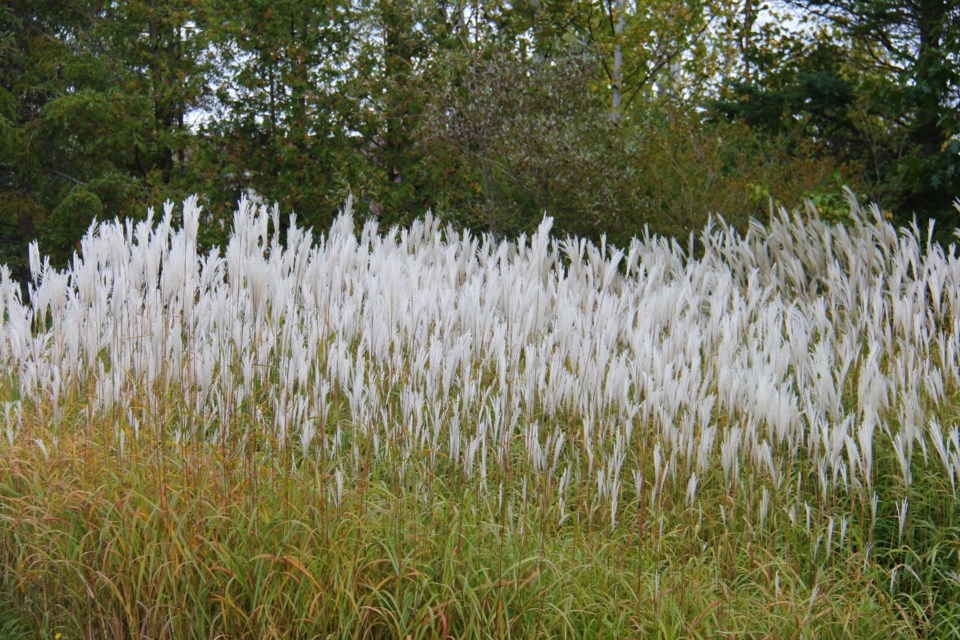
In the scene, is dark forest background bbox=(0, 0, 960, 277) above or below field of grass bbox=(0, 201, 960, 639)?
above

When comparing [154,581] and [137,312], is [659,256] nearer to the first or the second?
[137,312]

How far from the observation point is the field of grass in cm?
314

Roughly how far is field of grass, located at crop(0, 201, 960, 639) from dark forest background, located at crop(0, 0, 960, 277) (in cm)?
473

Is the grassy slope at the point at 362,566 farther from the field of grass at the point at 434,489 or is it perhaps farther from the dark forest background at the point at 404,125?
the dark forest background at the point at 404,125

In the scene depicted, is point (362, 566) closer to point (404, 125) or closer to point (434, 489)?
point (434, 489)

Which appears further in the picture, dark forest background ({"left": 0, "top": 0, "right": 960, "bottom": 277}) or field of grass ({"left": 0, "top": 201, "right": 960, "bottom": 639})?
dark forest background ({"left": 0, "top": 0, "right": 960, "bottom": 277})

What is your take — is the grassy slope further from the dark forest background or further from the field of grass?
the dark forest background

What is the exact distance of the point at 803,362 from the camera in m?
4.09

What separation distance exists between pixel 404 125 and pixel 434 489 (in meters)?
7.20

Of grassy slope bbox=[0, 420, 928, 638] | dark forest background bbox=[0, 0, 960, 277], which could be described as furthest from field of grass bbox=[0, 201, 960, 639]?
dark forest background bbox=[0, 0, 960, 277]

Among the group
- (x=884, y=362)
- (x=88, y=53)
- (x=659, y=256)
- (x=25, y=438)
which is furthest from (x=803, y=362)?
(x=88, y=53)

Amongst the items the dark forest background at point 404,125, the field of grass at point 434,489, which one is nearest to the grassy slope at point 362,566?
the field of grass at point 434,489

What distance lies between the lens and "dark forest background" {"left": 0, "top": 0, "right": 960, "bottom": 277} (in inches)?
369

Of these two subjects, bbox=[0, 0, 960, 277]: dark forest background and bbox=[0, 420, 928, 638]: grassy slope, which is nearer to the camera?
bbox=[0, 420, 928, 638]: grassy slope
